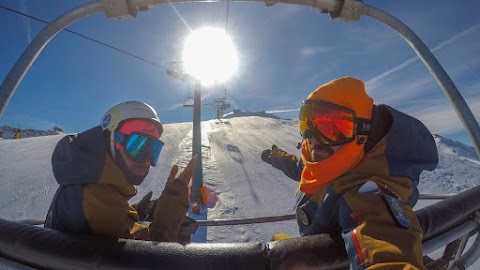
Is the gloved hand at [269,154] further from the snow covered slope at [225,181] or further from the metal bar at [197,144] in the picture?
the metal bar at [197,144]

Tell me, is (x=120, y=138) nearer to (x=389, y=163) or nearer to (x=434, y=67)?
(x=389, y=163)

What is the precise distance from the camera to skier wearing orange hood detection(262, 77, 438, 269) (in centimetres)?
139

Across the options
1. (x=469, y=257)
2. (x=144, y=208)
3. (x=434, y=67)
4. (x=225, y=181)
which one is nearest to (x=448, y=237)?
(x=469, y=257)

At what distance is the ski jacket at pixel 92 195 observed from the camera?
1953 millimetres

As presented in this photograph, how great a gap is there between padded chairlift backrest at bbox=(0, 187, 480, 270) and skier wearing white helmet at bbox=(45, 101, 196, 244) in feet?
1.38

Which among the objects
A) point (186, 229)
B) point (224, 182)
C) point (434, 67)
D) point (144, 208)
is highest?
point (434, 67)

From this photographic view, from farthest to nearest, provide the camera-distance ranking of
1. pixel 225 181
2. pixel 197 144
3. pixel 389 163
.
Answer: pixel 225 181 → pixel 197 144 → pixel 389 163

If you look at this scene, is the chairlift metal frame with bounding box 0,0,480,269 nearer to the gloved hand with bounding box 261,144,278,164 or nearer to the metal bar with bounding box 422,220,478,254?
the gloved hand with bounding box 261,144,278,164

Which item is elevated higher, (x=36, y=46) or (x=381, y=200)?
(x=36, y=46)

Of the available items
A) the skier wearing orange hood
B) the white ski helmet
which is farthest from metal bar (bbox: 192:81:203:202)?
the skier wearing orange hood

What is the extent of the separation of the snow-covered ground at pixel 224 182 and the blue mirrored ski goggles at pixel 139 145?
506 cm

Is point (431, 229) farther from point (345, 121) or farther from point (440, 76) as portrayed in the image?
point (440, 76)

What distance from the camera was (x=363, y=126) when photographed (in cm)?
207

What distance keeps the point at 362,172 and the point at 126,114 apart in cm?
196
